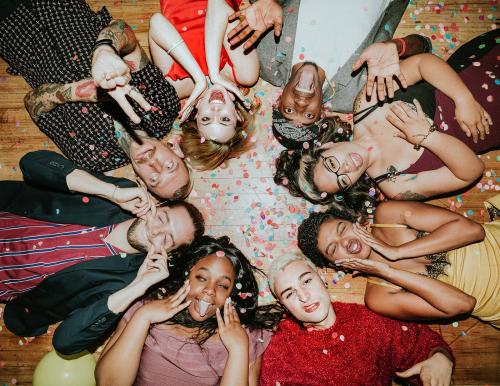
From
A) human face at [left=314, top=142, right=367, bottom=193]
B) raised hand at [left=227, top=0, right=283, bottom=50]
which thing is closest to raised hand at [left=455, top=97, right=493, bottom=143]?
human face at [left=314, top=142, right=367, bottom=193]

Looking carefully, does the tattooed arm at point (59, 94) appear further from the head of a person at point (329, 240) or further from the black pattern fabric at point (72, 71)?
the head of a person at point (329, 240)

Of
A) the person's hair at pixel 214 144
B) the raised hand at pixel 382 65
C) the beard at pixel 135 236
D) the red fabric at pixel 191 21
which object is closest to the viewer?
the raised hand at pixel 382 65

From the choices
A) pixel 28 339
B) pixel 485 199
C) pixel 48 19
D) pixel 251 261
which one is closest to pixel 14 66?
pixel 48 19

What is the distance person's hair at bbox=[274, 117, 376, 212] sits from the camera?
323 cm

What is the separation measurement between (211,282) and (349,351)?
1.29m

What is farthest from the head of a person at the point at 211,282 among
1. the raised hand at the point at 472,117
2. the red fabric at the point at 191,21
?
the raised hand at the point at 472,117

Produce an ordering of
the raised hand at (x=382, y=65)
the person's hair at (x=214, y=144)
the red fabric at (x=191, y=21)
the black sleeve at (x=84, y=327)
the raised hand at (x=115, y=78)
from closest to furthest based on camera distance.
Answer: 1. the raised hand at (x=115, y=78)
2. the black sleeve at (x=84, y=327)
3. the raised hand at (x=382, y=65)
4. the red fabric at (x=191, y=21)
5. the person's hair at (x=214, y=144)

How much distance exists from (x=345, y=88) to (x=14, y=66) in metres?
2.95

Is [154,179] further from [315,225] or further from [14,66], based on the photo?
[14,66]

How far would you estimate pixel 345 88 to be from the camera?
318 cm

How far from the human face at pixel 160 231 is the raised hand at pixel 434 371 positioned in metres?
2.12

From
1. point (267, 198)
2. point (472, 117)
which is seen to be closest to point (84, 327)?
point (267, 198)

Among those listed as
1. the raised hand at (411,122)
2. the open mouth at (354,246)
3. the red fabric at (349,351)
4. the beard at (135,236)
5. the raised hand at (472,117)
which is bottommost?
the red fabric at (349,351)

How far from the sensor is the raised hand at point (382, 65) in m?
2.92
